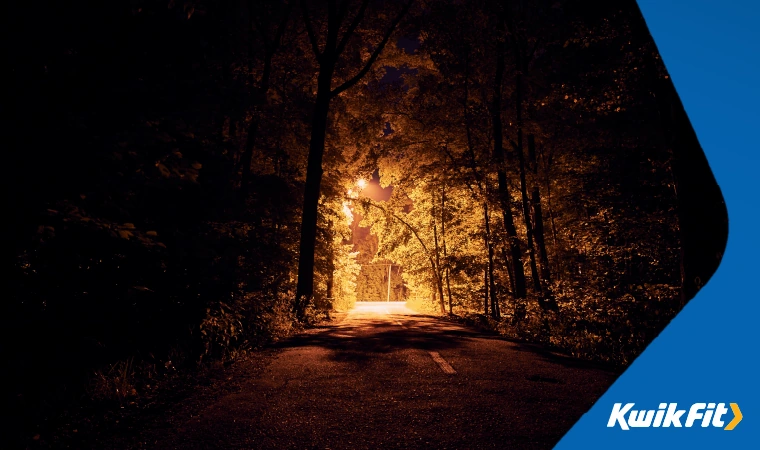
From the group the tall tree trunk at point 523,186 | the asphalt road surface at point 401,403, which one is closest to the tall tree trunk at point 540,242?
the tall tree trunk at point 523,186

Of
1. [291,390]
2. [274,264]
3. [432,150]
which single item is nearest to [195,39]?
[291,390]

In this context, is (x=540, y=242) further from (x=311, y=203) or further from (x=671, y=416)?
(x=671, y=416)

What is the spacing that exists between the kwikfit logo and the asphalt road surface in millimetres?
1382

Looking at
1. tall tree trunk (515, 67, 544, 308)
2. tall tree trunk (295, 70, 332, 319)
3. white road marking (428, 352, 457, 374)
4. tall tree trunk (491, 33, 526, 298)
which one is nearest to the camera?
white road marking (428, 352, 457, 374)

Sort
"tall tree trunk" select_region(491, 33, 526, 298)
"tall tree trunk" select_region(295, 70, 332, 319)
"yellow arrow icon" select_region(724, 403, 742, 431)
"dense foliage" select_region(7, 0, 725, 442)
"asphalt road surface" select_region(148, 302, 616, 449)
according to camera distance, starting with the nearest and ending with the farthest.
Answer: "yellow arrow icon" select_region(724, 403, 742, 431), "asphalt road surface" select_region(148, 302, 616, 449), "dense foliage" select_region(7, 0, 725, 442), "tall tree trunk" select_region(295, 70, 332, 319), "tall tree trunk" select_region(491, 33, 526, 298)

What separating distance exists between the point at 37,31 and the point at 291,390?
181 inches

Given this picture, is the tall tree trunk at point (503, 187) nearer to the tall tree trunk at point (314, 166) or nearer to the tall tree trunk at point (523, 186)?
the tall tree trunk at point (523, 186)

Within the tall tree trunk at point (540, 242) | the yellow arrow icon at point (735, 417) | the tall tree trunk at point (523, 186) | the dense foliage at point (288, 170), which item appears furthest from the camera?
the tall tree trunk at point (523, 186)

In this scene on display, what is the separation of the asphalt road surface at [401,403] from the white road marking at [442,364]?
0.01 meters

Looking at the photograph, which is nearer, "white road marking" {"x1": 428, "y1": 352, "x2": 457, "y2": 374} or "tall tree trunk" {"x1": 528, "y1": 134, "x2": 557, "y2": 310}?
"white road marking" {"x1": 428, "y1": 352, "x2": 457, "y2": 374}

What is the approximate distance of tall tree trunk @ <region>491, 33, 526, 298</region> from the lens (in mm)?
13359

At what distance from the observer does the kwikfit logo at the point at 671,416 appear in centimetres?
142

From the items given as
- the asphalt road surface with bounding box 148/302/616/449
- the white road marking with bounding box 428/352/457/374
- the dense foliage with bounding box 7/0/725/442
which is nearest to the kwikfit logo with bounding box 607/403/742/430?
the dense foliage with bounding box 7/0/725/442

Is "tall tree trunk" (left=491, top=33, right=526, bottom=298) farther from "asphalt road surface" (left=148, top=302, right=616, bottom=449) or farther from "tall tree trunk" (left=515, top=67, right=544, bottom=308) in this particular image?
"asphalt road surface" (left=148, top=302, right=616, bottom=449)
